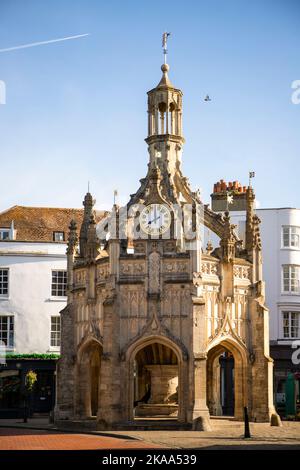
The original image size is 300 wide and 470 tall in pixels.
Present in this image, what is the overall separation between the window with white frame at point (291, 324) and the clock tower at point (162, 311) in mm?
11482

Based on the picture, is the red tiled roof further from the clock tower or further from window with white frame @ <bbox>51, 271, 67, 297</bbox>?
the clock tower

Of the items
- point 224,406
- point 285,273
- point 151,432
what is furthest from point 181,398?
point 285,273

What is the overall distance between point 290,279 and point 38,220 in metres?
15.7

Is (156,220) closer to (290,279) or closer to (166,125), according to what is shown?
(166,125)

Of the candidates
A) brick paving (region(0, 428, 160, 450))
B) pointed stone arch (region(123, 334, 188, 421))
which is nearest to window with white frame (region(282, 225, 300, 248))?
pointed stone arch (region(123, 334, 188, 421))

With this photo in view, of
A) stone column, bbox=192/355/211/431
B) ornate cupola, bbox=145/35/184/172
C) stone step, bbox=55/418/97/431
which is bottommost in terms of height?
stone step, bbox=55/418/97/431

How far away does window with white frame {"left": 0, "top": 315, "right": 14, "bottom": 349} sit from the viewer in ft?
176

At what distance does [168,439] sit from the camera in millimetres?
31453

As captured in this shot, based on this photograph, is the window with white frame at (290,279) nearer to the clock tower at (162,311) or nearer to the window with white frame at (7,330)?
the clock tower at (162,311)

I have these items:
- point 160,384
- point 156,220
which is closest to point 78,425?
point 160,384

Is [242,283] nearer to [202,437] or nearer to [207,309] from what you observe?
[207,309]

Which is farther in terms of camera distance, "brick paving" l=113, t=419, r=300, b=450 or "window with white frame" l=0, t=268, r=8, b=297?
"window with white frame" l=0, t=268, r=8, b=297

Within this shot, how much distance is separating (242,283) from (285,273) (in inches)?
607

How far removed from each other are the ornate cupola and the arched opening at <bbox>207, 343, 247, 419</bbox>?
354 inches
